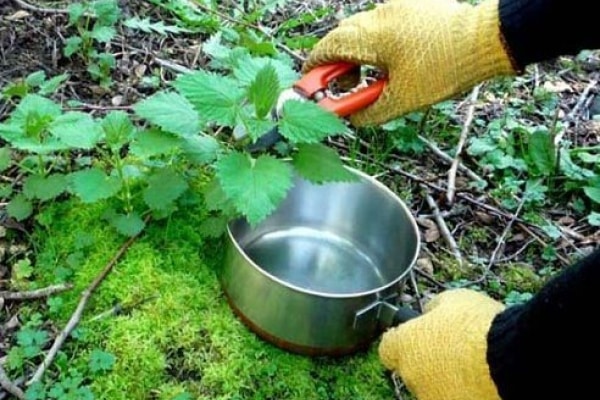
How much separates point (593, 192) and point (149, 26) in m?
1.11

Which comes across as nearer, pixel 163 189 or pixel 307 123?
pixel 307 123

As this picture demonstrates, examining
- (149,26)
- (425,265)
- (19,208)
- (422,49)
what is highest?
(422,49)

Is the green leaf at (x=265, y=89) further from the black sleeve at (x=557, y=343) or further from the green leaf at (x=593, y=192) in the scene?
the green leaf at (x=593, y=192)

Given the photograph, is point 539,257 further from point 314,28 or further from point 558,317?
point 314,28

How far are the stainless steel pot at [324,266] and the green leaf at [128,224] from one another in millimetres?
179

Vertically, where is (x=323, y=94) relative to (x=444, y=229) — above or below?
above

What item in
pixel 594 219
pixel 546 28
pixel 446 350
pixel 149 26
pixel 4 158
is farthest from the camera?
pixel 149 26

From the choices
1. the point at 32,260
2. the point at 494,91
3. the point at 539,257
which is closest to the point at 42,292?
the point at 32,260

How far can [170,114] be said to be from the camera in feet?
5.25

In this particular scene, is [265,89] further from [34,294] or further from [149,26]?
[149,26]

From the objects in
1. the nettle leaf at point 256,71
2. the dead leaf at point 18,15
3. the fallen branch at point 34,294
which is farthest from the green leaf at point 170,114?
the dead leaf at point 18,15

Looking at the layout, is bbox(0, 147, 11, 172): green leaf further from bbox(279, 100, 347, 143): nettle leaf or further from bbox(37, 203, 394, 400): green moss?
bbox(279, 100, 347, 143): nettle leaf

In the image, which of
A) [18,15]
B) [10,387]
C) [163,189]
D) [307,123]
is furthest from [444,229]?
[18,15]

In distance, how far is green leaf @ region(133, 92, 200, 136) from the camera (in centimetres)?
158
